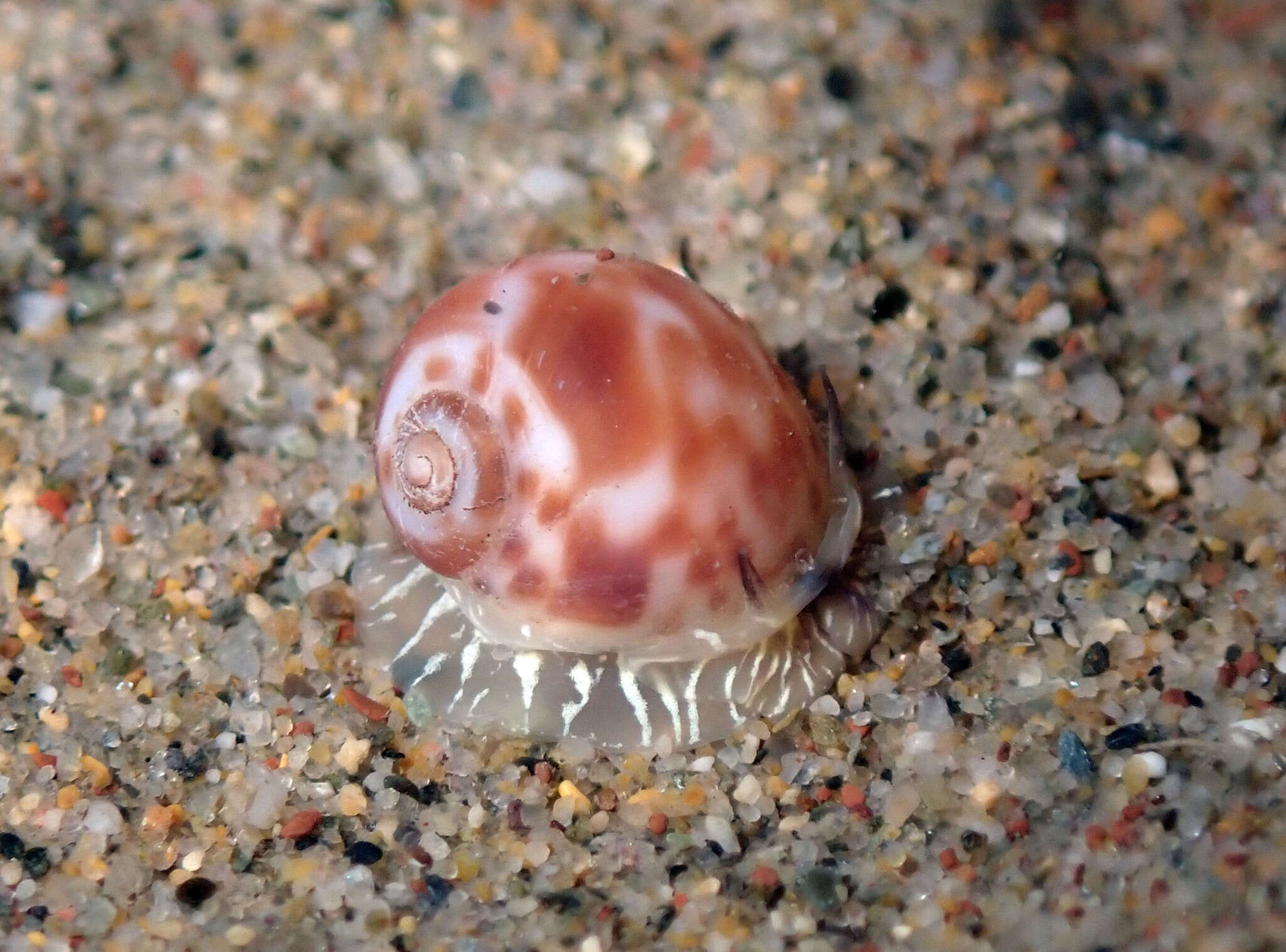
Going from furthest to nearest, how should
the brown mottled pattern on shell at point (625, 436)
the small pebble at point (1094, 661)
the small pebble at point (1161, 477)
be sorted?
1. the small pebble at point (1161, 477)
2. the small pebble at point (1094, 661)
3. the brown mottled pattern on shell at point (625, 436)

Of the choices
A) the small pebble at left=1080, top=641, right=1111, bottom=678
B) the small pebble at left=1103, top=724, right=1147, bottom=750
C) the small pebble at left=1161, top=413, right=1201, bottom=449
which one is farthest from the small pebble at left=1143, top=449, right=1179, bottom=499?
the small pebble at left=1103, top=724, right=1147, bottom=750

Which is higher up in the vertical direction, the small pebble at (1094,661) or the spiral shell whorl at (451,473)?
the spiral shell whorl at (451,473)

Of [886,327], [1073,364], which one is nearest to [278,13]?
[886,327]

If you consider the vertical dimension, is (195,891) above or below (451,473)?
below

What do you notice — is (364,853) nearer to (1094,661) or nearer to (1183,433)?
(1094,661)

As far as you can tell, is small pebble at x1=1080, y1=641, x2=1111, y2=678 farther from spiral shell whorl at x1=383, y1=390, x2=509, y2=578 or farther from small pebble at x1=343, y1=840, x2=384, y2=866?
small pebble at x1=343, y1=840, x2=384, y2=866

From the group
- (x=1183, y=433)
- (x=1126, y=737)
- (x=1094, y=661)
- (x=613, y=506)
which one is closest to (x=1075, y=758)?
(x=1126, y=737)

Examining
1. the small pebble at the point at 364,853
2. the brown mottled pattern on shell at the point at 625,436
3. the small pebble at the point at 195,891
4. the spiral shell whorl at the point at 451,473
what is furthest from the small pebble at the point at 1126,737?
the small pebble at the point at 195,891

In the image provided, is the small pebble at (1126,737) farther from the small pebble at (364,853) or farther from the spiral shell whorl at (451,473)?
the small pebble at (364,853)
